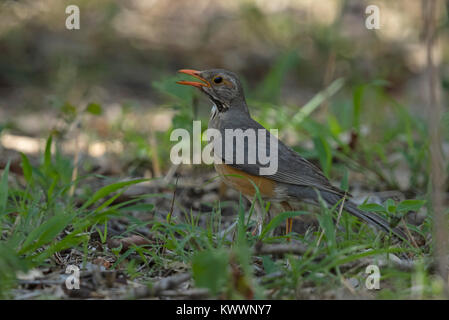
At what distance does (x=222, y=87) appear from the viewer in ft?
16.9

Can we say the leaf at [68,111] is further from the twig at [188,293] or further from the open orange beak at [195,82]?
the twig at [188,293]

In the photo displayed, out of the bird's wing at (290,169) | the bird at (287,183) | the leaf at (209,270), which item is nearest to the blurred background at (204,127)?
the leaf at (209,270)

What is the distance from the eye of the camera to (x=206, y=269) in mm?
2742

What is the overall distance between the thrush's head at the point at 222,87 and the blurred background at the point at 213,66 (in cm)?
24

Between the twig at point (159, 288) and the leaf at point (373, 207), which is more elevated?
the leaf at point (373, 207)

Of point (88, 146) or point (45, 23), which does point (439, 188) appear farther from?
point (45, 23)

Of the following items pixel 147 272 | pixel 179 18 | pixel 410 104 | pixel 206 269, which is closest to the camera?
pixel 206 269

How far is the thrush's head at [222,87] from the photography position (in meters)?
5.12

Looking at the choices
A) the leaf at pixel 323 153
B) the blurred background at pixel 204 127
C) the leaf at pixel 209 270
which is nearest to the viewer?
the leaf at pixel 209 270

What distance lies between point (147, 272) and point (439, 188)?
6.24ft

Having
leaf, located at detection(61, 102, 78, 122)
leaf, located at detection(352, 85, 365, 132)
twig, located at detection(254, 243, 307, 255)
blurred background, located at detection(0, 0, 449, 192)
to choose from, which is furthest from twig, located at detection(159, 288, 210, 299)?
A: leaf, located at detection(352, 85, 365, 132)

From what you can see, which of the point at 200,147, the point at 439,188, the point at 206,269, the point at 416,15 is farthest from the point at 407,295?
the point at 416,15

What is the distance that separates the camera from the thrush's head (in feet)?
16.8

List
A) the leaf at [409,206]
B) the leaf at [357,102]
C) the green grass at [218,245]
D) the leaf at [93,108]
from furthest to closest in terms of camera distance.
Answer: the leaf at [357,102]
the leaf at [93,108]
the leaf at [409,206]
the green grass at [218,245]
